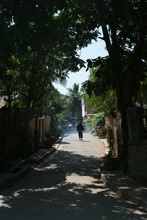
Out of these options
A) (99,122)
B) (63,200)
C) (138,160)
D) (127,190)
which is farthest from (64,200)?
(99,122)

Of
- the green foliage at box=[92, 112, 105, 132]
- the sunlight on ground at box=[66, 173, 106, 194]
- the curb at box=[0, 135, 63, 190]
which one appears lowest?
the sunlight on ground at box=[66, 173, 106, 194]

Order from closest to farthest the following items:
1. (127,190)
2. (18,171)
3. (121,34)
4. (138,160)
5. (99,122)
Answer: (127,190) < (138,160) < (121,34) < (18,171) < (99,122)

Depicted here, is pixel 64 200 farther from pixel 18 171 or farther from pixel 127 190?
pixel 18 171

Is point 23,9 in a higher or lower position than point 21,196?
higher

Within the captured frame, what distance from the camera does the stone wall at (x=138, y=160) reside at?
8.19 m

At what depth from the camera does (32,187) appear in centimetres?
802

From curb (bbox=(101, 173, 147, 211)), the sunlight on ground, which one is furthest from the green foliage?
curb (bbox=(101, 173, 147, 211))

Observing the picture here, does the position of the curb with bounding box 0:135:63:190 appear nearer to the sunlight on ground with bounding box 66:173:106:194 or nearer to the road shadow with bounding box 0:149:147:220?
the road shadow with bounding box 0:149:147:220

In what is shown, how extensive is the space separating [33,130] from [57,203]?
11111 millimetres

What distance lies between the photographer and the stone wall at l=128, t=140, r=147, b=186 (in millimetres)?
8188

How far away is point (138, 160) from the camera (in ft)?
27.3

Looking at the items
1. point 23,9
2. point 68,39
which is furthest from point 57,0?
point 68,39

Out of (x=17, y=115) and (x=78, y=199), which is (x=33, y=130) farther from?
(x=78, y=199)

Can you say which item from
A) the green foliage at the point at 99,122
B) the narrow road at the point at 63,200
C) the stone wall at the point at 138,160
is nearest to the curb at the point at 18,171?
the narrow road at the point at 63,200
